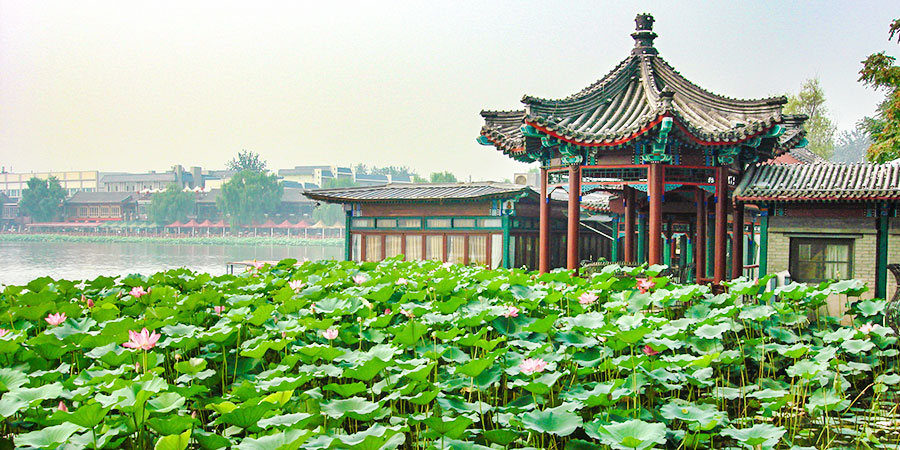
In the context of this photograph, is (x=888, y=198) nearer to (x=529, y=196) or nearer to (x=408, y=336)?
(x=529, y=196)

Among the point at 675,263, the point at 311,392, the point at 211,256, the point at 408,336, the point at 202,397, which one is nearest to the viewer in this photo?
the point at 311,392

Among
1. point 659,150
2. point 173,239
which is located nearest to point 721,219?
point 659,150

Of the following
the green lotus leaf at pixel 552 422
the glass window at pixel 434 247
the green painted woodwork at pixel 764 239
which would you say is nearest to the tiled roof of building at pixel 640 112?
the green painted woodwork at pixel 764 239

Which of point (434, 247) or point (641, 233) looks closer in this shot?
point (641, 233)

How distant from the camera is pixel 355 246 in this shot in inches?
706

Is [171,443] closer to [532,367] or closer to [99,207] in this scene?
[532,367]

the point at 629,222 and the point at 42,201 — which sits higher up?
the point at 42,201

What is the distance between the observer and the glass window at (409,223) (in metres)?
16.8

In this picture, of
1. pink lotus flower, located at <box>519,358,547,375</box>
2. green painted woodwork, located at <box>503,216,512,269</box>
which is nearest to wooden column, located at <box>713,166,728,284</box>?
green painted woodwork, located at <box>503,216,512,269</box>

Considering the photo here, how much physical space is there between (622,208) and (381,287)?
429 inches

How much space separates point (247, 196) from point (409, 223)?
150 feet

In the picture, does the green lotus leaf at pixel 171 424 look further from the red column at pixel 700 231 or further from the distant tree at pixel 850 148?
the distant tree at pixel 850 148

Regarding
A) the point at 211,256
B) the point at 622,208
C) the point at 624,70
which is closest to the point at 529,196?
the point at 622,208

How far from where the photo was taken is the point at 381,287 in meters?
5.74
